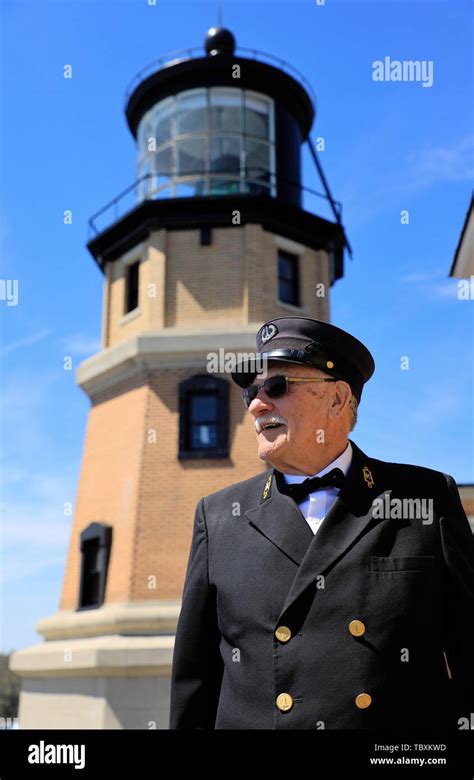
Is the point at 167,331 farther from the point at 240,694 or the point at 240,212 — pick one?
the point at 240,694

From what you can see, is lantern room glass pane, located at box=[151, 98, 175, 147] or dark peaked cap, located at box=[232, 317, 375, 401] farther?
lantern room glass pane, located at box=[151, 98, 175, 147]

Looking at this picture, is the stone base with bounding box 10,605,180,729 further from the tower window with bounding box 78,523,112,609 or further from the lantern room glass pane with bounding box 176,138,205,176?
the lantern room glass pane with bounding box 176,138,205,176

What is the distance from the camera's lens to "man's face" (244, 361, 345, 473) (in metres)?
2.98

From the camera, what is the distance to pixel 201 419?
50.5ft

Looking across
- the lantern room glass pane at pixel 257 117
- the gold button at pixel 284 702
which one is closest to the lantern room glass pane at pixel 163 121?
the lantern room glass pane at pixel 257 117

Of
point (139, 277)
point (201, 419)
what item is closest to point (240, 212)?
point (139, 277)

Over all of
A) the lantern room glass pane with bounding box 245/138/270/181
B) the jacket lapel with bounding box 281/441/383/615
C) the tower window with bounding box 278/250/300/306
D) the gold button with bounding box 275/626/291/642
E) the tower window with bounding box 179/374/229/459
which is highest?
the lantern room glass pane with bounding box 245/138/270/181

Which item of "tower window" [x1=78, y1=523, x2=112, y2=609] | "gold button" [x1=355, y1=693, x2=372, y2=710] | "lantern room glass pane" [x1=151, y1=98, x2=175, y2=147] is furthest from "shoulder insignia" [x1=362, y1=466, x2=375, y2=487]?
"lantern room glass pane" [x1=151, y1=98, x2=175, y2=147]

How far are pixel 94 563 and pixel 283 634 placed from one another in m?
13.4

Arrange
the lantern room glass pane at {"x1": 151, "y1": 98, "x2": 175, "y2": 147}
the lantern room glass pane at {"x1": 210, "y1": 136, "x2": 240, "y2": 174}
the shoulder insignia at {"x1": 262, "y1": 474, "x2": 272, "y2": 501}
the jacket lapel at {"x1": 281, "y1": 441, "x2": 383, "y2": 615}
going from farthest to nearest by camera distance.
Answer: the lantern room glass pane at {"x1": 151, "y1": 98, "x2": 175, "y2": 147}
the lantern room glass pane at {"x1": 210, "y1": 136, "x2": 240, "y2": 174}
the shoulder insignia at {"x1": 262, "y1": 474, "x2": 272, "y2": 501}
the jacket lapel at {"x1": 281, "y1": 441, "x2": 383, "y2": 615}

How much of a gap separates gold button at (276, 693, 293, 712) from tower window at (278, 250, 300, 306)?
47.8 ft

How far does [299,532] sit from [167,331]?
42.9 feet

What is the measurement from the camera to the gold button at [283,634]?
9.07 feet

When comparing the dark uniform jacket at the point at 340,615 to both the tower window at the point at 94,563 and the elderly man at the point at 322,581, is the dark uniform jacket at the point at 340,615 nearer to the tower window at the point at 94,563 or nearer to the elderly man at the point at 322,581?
the elderly man at the point at 322,581
